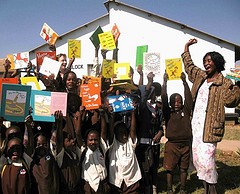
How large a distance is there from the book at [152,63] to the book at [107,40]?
27.8 inches

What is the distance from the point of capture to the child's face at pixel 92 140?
3.37 meters

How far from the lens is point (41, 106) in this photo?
3.19 metres

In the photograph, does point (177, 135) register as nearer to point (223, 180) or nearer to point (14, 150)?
point (223, 180)

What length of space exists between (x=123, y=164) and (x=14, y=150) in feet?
4.42

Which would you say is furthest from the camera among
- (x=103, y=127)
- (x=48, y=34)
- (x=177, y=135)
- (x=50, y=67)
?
(x=48, y=34)

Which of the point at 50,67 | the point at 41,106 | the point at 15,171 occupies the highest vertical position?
the point at 50,67

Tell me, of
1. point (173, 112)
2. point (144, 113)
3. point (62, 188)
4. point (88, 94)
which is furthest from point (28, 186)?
point (173, 112)

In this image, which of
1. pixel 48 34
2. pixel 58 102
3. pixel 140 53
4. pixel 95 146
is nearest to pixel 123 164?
pixel 95 146

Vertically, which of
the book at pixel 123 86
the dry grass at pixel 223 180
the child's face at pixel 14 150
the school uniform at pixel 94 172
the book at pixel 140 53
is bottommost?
the dry grass at pixel 223 180

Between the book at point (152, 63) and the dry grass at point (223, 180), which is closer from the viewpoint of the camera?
the book at point (152, 63)

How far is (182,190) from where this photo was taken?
4266 mm

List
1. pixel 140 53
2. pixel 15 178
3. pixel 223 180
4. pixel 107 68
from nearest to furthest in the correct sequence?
pixel 15 178 < pixel 107 68 < pixel 140 53 < pixel 223 180

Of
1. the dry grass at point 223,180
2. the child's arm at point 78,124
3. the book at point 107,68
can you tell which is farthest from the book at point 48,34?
the dry grass at point 223,180

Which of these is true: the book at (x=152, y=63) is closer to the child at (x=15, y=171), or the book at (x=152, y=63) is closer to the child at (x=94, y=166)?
the child at (x=94, y=166)
